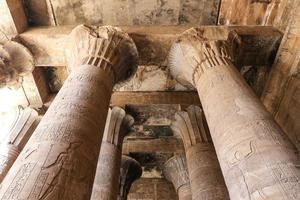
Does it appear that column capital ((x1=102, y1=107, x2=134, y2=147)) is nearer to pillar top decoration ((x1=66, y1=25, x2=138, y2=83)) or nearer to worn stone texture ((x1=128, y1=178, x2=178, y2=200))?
pillar top decoration ((x1=66, y1=25, x2=138, y2=83))

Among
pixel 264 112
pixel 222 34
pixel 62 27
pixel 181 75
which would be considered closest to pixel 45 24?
pixel 62 27

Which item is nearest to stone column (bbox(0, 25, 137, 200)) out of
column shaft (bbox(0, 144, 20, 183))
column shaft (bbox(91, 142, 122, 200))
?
column shaft (bbox(91, 142, 122, 200))

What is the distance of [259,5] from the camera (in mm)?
6309

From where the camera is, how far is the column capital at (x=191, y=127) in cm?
669

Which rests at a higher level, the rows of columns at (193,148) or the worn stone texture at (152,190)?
the rows of columns at (193,148)

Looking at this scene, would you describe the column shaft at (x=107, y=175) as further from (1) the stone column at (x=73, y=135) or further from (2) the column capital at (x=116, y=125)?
(1) the stone column at (x=73, y=135)

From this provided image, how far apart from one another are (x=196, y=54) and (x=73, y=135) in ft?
9.05

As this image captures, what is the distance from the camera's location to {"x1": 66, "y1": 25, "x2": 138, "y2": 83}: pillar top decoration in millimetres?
5164

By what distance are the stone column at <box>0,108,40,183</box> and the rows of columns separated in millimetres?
1685

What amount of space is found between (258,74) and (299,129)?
163cm

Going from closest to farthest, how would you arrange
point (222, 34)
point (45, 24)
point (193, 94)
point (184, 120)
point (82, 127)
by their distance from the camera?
point (82, 127) → point (222, 34) → point (45, 24) → point (184, 120) → point (193, 94)

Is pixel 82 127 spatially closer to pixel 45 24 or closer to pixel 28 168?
pixel 28 168

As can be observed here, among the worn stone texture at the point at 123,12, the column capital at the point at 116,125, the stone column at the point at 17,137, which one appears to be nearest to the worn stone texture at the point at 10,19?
the worn stone texture at the point at 123,12

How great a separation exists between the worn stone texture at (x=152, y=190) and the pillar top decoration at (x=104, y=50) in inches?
165
